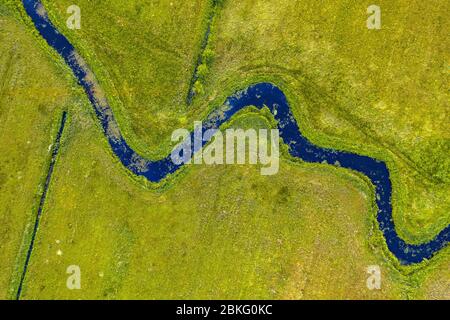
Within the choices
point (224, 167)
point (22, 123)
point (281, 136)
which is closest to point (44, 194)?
point (22, 123)

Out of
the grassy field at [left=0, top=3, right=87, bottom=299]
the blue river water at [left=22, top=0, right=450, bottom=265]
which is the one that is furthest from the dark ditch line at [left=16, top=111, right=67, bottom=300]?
the blue river water at [left=22, top=0, right=450, bottom=265]

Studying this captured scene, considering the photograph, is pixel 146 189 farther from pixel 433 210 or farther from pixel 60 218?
pixel 433 210

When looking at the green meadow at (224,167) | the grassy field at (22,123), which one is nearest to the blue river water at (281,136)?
the green meadow at (224,167)

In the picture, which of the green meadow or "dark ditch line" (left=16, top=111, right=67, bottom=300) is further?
"dark ditch line" (left=16, top=111, right=67, bottom=300)

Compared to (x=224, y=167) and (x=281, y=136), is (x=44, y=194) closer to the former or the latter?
(x=224, y=167)

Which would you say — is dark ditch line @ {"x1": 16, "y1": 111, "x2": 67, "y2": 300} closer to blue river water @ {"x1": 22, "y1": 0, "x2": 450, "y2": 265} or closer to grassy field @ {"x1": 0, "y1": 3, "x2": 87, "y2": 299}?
grassy field @ {"x1": 0, "y1": 3, "x2": 87, "y2": 299}

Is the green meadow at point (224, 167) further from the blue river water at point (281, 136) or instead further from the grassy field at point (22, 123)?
the blue river water at point (281, 136)
